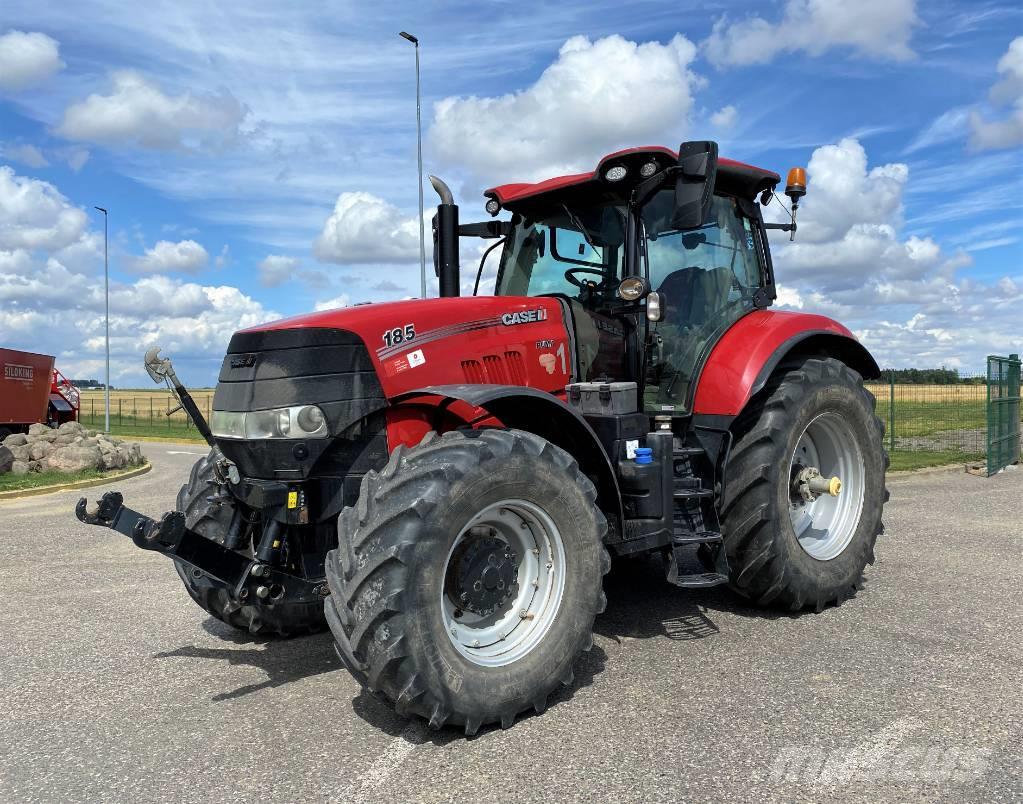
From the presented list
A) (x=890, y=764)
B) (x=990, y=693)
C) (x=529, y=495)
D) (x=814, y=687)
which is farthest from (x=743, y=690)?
(x=529, y=495)

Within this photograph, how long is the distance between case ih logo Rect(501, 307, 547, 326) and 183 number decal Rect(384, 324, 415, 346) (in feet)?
2.02

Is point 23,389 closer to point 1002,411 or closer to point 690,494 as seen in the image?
point 690,494

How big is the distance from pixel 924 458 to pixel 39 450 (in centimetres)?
1556

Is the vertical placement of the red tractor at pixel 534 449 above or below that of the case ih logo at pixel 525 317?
below

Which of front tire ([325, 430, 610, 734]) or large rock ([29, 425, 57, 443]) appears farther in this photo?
large rock ([29, 425, 57, 443])

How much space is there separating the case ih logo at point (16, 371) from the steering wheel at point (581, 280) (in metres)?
16.5

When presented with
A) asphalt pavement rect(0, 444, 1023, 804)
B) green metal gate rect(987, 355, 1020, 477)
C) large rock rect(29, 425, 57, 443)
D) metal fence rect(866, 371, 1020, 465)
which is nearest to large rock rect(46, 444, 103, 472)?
large rock rect(29, 425, 57, 443)

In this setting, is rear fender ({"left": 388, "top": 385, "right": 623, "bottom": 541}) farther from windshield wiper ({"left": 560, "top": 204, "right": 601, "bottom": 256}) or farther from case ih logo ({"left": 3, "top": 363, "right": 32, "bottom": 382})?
case ih logo ({"left": 3, "top": 363, "right": 32, "bottom": 382})

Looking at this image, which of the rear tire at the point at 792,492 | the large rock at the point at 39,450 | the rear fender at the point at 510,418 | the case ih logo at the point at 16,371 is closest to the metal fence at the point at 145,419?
the case ih logo at the point at 16,371

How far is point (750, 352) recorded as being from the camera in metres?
4.82

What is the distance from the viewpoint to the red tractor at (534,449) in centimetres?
324

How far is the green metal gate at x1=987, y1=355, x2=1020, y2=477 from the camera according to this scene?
12039mm

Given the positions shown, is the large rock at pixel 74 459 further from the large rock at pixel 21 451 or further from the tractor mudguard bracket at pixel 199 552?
the tractor mudguard bracket at pixel 199 552

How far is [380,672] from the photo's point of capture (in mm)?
3051
